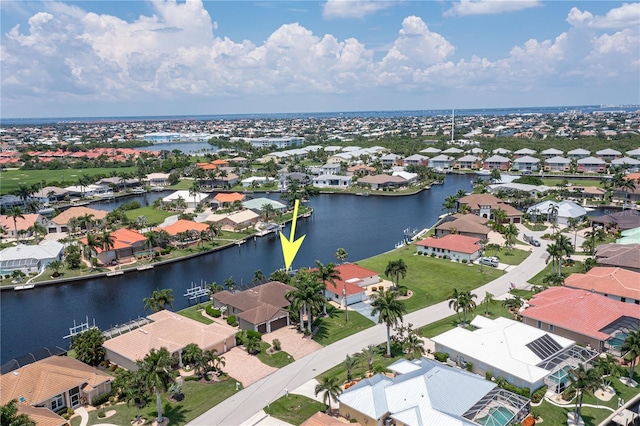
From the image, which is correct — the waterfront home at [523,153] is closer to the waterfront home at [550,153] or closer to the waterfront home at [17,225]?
the waterfront home at [550,153]

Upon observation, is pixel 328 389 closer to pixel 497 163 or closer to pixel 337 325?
pixel 337 325

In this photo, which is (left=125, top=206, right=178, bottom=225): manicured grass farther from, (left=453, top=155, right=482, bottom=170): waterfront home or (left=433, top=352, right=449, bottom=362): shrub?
(left=453, top=155, right=482, bottom=170): waterfront home

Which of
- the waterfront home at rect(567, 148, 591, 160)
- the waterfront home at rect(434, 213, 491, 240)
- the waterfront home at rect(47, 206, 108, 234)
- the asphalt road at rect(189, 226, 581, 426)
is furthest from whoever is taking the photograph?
the waterfront home at rect(567, 148, 591, 160)

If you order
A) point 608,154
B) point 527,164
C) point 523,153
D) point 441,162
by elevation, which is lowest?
point 527,164

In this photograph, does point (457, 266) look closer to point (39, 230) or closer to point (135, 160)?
point (39, 230)

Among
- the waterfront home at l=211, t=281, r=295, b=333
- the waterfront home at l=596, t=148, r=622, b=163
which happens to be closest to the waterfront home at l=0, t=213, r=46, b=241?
the waterfront home at l=211, t=281, r=295, b=333

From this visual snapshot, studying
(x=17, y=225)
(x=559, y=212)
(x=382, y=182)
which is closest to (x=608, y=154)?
(x=382, y=182)
